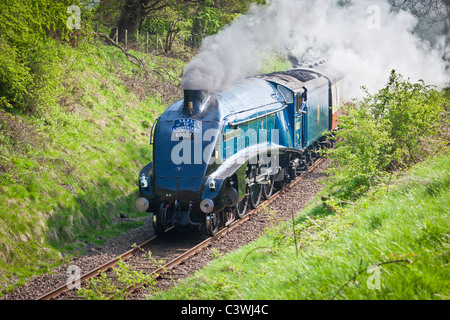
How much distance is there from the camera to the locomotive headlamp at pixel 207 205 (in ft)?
31.1

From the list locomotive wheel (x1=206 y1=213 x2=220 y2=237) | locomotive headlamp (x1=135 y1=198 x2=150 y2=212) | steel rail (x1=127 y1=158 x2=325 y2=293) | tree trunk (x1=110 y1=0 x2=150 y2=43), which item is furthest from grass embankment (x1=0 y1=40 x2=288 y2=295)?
tree trunk (x1=110 y1=0 x2=150 y2=43)

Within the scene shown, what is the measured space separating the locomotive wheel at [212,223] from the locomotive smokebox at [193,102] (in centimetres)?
239

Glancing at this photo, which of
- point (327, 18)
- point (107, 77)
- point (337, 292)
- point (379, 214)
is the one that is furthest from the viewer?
point (327, 18)

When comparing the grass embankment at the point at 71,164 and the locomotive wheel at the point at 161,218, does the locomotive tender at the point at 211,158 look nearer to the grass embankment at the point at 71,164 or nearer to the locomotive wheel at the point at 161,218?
the locomotive wheel at the point at 161,218

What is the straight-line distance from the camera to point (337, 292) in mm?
4523

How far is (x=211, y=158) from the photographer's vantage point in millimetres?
9930

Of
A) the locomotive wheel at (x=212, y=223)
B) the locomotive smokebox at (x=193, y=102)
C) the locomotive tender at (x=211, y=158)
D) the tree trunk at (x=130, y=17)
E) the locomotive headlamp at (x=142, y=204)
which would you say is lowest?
the locomotive wheel at (x=212, y=223)

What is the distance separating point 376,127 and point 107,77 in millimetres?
10849

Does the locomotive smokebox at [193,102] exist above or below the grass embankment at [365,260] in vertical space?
above

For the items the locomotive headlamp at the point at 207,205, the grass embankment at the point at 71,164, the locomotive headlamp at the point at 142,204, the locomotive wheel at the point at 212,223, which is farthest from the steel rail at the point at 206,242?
the grass embankment at the point at 71,164

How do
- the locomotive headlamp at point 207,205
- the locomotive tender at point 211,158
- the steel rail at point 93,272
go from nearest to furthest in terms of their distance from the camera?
the steel rail at point 93,272 → the locomotive headlamp at point 207,205 → the locomotive tender at point 211,158

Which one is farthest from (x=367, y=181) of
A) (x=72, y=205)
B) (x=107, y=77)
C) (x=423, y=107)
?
(x=107, y=77)
